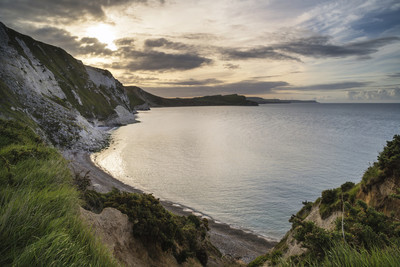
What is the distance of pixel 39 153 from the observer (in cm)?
688

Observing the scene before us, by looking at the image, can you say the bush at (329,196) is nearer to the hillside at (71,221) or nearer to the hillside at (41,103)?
the hillside at (71,221)

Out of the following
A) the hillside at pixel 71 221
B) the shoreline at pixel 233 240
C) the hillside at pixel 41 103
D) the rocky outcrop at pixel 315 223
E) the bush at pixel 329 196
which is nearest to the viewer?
the hillside at pixel 71 221

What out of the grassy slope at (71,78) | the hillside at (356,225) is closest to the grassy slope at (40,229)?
the hillside at (356,225)

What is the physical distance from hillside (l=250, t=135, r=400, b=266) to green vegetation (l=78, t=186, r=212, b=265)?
4157 mm

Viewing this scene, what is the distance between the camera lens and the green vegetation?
919 centimetres

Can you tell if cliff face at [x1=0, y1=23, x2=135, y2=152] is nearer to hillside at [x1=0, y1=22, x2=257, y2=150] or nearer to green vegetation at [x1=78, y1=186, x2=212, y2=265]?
hillside at [x1=0, y1=22, x2=257, y2=150]

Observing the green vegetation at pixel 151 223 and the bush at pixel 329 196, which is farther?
the bush at pixel 329 196

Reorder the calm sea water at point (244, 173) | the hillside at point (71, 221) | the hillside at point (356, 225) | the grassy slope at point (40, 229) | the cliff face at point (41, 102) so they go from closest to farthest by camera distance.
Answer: the grassy slope at point (40, 229) → the hillside at point (71, 221) → the hillside at point (356, 225) → the calm sea water at point (244, 173) → the cliff face at point (41, 102)

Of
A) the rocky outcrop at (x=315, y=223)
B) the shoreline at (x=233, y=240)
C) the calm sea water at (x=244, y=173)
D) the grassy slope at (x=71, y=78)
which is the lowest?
the shoreline at (x=233, y=240)

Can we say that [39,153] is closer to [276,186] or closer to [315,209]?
[315,209]

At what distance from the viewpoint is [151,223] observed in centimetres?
934

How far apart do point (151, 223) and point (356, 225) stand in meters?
7.18

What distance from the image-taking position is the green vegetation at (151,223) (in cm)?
919

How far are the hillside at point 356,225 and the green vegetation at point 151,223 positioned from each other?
13.6 ft
